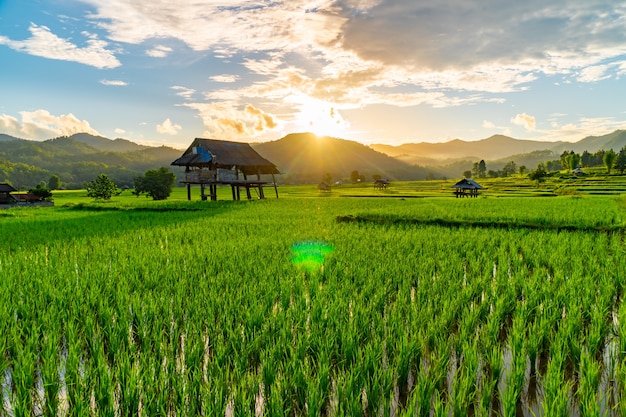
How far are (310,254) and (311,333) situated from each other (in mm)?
4169

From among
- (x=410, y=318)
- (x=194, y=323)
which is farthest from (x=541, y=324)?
(x=194, y=323)

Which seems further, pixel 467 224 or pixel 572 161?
pixel 572 161

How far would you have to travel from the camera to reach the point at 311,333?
3617 millimetres

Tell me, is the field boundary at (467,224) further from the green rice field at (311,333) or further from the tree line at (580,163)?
the tree line at (580,163)

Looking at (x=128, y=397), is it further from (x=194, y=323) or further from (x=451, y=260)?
(x=451, y=260)

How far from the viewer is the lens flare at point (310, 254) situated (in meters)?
6.70

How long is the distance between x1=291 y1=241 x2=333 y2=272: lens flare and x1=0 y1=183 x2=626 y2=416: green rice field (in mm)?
68

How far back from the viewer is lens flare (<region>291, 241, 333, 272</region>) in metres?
6.70

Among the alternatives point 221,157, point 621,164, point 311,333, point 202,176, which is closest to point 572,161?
point 621,164

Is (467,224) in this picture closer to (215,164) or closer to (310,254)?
(310,254)

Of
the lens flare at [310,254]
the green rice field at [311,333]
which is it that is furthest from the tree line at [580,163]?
the green rice field at [311,333]

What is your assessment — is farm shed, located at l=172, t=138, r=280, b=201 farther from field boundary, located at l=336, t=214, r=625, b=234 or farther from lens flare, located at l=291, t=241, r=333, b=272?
lens flare, located at l=291, t=241, r=333, b=272

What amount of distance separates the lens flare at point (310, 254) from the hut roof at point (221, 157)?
19.8 metres

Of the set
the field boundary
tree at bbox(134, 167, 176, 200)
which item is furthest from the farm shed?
tree at bbox(134, 167, 176, 200)
